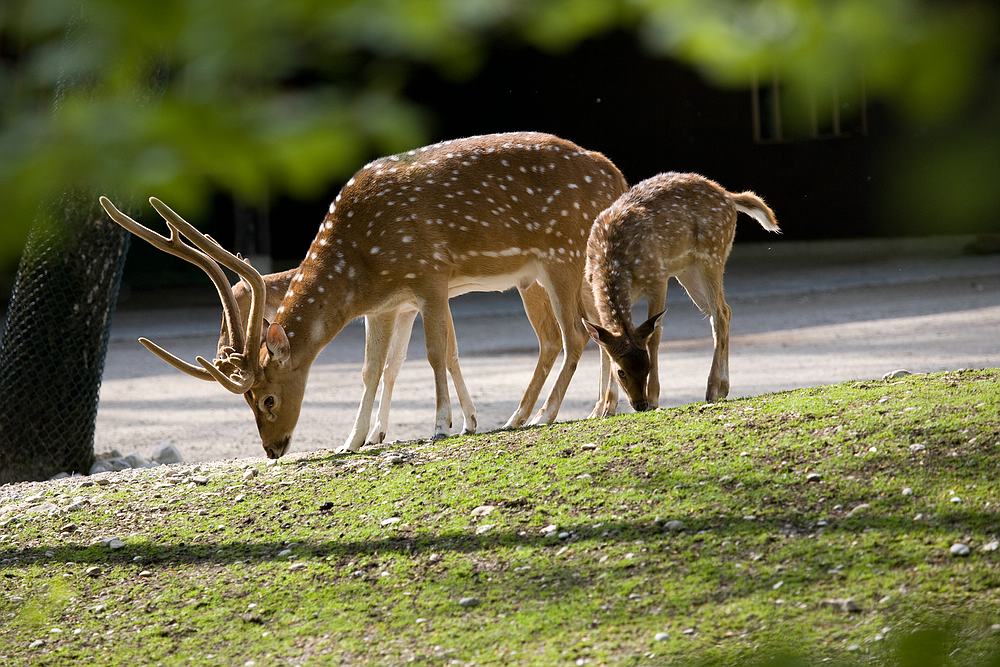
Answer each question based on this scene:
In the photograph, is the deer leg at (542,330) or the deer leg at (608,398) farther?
the deer leg at (542,330)

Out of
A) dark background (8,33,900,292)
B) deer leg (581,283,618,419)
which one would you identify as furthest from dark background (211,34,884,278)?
deer leg (581,283,618,419)

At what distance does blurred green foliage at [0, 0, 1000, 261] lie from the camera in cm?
131

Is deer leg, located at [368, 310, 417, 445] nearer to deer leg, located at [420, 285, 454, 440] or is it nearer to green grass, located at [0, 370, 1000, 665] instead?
deer leg, located at [420, 285, 454, 440]

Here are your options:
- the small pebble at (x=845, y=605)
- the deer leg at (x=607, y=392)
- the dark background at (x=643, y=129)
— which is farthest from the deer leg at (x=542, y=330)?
the dark background at (x=643, y=129)

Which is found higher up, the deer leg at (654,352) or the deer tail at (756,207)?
the deer tail at (756,207)

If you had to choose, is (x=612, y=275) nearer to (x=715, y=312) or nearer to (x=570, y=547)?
(x=715, y=312)

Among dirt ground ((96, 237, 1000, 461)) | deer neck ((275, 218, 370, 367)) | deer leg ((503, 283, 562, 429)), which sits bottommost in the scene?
dirt ground ((96, 237, 1000, 461))

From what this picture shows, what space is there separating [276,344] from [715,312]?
265 cm

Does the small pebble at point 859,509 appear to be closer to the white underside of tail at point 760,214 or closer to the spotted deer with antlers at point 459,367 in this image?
the spotted deer with antlers at point 459,367

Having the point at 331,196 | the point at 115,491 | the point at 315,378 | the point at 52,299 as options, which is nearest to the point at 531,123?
the point at 331,196

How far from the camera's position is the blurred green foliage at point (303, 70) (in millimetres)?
1313

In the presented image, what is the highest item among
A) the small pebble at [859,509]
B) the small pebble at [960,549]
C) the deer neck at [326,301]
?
the deer neck at [326,301]

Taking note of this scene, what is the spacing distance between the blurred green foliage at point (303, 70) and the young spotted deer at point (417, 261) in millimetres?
5534

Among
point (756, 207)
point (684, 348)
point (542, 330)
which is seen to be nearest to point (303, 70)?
point (542, 330)
